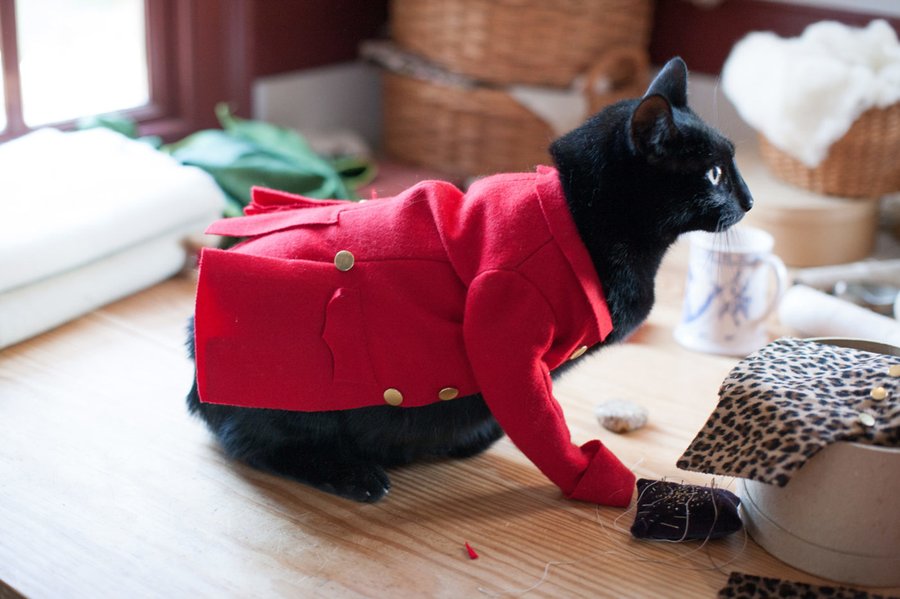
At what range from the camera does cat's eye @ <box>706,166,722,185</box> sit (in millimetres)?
844

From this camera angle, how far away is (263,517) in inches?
34.6

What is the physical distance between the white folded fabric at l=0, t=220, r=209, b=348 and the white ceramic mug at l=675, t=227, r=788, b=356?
0.65 metres

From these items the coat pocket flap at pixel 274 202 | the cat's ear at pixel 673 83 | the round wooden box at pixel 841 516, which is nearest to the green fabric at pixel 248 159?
the coat pocket flap at pixel 274 202

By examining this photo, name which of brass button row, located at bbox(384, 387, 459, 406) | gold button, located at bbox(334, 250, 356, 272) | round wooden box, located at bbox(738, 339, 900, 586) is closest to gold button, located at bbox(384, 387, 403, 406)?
brass button row, located at bbox(384, 387, 459, 406)

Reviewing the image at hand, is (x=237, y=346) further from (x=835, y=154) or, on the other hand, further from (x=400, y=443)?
(x=835, y=154)

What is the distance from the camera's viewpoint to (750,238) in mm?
1223

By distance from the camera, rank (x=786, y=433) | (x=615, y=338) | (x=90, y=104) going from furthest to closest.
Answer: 1. (x=90, y=104)
2. (x=615, y=338)
3. (x=786, y=433)

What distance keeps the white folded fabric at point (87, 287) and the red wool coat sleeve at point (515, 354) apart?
22.8 inches

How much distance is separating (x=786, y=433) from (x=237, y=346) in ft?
1.51

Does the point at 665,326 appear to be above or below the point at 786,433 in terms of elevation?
below

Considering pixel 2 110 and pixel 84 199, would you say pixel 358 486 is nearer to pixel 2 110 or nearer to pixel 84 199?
pixel 84 199

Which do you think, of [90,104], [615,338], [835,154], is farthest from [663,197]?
[90,104]

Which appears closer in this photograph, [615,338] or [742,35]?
[615,338]

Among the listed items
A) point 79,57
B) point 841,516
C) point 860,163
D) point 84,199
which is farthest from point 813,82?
point 79,57
